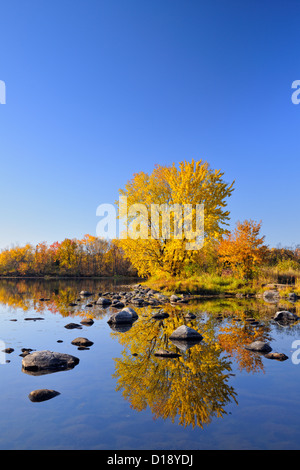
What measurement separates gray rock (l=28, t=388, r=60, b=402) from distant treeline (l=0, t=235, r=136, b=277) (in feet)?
199

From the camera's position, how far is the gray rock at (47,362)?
19.6 feet

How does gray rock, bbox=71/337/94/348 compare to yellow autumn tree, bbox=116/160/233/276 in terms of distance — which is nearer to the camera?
gray rock, bbox=71/337/94/348

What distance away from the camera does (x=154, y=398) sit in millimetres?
4570

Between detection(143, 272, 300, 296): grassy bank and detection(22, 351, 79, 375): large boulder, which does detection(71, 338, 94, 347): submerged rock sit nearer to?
detection(22, 351, 79, 375): large boulder

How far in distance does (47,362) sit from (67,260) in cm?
6809

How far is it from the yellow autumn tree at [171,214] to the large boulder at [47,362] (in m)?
15.0

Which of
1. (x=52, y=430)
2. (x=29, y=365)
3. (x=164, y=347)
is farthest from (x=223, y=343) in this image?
(x=52, y=430)

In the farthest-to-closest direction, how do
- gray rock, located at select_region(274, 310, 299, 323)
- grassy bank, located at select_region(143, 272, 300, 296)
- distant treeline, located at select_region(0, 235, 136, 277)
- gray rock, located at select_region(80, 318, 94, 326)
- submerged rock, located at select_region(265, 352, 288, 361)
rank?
1. distant treeline, located at select_region(0, 235, 136, 277)
2. grassy bank, located at select_region(143, 272, 300, 296)
3. gray rock, located at select_region(274, 310, 299, 323)
4. gray rock, located at select_region(80, 318, 94, 326)
5. submerged rock, located at select_region(265, 352, 288, 361)

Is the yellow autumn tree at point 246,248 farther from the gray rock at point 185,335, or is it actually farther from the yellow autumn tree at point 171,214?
the gray rock at point 185,335

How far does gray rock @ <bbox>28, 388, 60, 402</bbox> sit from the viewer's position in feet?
15.1

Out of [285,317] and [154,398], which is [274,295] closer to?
[285,317]

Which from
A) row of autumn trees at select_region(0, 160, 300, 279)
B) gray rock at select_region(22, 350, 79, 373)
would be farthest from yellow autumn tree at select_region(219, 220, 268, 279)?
gray rock at select_region(22, 350, 79, 373)

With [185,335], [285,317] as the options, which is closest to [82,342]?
[185,335]
